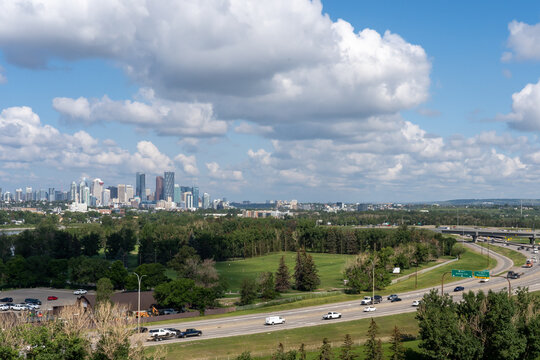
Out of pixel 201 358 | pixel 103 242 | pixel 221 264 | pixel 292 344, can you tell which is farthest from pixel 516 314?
pixel 103 242

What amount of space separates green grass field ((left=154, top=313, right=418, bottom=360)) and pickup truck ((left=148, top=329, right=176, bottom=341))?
3965 millimetres

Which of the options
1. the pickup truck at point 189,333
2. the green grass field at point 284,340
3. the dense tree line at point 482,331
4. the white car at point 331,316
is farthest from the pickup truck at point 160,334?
the dense tree line at point 482,331

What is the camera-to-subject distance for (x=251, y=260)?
6545 inches

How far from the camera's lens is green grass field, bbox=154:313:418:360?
52312 mm

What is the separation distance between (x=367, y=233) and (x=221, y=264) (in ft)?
186

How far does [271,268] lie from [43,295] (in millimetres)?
64169

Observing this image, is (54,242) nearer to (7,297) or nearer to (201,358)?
(7,297)

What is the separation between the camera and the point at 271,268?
142m

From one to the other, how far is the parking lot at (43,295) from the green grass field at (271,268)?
34.8m

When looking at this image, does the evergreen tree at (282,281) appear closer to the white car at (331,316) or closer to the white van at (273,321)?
the white car at (331,316)

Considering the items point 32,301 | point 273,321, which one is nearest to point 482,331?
point 273,321

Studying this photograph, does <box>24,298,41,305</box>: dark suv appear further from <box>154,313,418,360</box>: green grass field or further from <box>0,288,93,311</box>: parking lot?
<box>154,313,418,360</box>: green grass field

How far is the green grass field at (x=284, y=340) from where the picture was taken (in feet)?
172

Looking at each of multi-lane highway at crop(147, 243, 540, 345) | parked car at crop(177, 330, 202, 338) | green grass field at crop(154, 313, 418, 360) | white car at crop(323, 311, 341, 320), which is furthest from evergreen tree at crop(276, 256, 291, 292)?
parked car at crop(177, 330, 202, 338)
